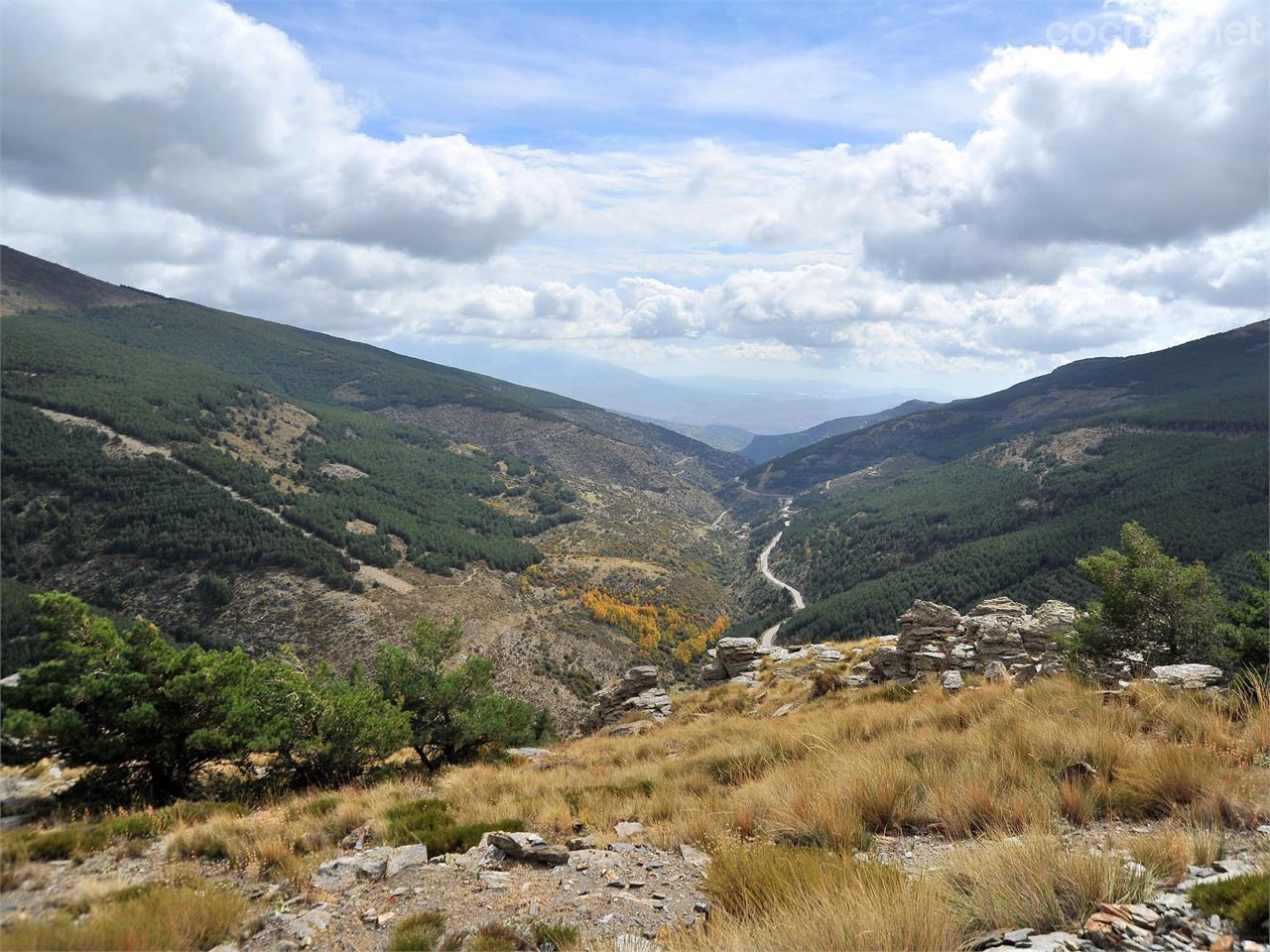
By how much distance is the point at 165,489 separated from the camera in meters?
105

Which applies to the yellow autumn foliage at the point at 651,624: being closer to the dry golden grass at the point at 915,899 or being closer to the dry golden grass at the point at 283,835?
the dry golden grass at the point at 283,835

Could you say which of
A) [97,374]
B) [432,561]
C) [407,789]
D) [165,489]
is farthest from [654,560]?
[97,374]

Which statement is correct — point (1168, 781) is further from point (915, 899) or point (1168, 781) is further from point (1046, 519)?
point (1046, 519)

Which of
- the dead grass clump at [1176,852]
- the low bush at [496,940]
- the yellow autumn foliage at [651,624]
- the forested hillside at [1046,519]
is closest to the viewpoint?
the dead grass clump at [1176,852]

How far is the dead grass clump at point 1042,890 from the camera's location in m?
4.30

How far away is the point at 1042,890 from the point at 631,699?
29.9 m

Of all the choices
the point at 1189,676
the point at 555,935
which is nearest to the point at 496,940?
the point at 555,935

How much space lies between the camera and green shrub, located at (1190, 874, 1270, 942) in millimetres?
3676

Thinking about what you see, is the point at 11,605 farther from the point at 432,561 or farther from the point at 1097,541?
the point at 1097,541

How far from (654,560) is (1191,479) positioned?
386ft

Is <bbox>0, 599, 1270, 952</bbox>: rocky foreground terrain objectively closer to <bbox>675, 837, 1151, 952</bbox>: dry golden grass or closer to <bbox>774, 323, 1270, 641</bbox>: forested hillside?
<bbox>675, 837, 1151, 952</bbox>: dry golden grass

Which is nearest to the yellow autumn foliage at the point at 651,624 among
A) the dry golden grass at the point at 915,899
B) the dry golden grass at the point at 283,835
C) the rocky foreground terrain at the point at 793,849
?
the dry golden grass at the point at 283,835

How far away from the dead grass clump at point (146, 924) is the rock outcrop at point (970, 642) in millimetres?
21585

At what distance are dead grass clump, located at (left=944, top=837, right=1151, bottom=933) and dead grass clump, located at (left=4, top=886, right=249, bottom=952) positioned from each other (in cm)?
694
